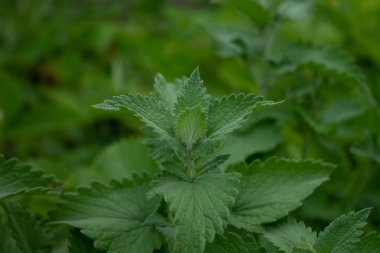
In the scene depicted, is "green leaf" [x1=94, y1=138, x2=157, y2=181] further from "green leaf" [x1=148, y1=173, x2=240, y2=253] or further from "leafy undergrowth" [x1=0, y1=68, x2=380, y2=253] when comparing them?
"green leaf" [x1=148, y1=173, x2=240, y2=253]

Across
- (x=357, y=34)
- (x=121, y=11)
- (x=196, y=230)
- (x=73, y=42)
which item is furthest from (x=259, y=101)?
(x=121, y=11)

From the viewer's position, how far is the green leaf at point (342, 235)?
0.81m

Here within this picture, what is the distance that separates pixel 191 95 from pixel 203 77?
4.10 ft

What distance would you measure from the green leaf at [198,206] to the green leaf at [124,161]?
40 cm

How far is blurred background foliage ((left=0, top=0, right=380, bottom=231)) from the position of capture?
127cm

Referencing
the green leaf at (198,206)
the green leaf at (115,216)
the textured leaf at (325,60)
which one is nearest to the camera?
the green leaf at (198,206)

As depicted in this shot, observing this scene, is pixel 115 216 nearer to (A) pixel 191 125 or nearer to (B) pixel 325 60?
(A) pixel 191 125

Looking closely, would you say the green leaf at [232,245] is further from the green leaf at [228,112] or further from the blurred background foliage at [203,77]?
the blurred background foliage at [203,77]

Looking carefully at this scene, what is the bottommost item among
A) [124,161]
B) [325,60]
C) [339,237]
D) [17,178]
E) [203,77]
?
[339,237]

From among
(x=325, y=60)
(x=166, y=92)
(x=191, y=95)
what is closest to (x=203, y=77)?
(x=325, y=60)

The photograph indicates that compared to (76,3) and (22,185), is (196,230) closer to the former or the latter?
(22,185)

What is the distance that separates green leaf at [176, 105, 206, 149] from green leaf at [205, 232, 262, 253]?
0.13 meters

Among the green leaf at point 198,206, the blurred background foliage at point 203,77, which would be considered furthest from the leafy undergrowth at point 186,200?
the blurred background foliage at point 203,77

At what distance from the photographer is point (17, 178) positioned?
95cm
